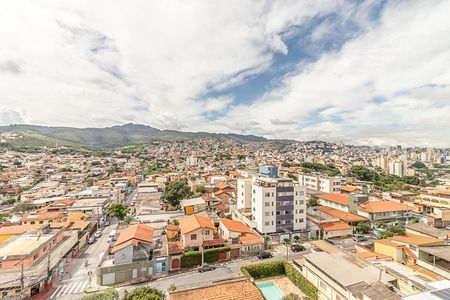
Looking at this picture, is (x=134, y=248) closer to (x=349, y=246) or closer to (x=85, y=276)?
(x=85, y=276)

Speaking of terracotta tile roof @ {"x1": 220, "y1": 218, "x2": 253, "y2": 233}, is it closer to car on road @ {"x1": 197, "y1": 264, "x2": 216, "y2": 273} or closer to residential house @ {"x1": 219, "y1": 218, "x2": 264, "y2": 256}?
residential house @ {"x1": 219, "y1": 218, "x2": 264, "y2": 256}

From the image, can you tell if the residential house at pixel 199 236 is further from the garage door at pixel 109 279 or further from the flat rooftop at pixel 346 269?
the flat rooftop at pixel 346 269

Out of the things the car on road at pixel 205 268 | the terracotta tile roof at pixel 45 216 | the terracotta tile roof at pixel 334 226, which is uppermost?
the terracotta tile roof at pixel 45 216

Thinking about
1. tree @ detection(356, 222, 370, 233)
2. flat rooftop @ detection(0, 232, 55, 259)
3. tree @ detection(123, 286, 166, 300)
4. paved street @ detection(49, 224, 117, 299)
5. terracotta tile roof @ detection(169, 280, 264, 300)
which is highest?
tree @ detection(123, 286, 166, 300)

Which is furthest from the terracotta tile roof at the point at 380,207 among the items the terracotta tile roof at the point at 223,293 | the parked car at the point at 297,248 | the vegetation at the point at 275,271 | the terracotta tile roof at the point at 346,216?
the terracotta tile roof at the point at 223,293

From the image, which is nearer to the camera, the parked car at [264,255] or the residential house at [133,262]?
the residential house at [133,262]

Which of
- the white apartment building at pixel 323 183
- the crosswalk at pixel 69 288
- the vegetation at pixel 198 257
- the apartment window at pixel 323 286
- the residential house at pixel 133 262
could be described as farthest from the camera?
the white apartment building at pixel 323 183

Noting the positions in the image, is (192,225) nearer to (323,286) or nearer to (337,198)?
(323,286)

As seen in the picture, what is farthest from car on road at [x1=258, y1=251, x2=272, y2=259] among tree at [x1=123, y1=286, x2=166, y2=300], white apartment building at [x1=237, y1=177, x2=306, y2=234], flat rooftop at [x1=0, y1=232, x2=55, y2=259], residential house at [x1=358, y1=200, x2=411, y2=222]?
residential house at [x1=358, y1=200, x2=411, y2=222]
